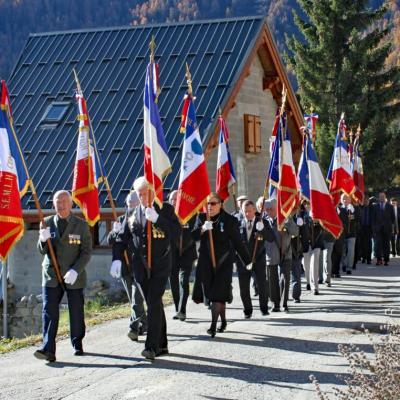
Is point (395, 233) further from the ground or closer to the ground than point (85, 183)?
closer to the ground

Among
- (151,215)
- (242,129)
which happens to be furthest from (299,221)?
(242,129)

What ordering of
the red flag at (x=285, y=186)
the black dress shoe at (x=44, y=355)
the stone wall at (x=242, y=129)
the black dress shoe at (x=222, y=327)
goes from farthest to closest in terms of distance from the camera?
the stone wall at (x=242, y=129) → the red flag at (x=285, y=186) → the black dress shoe at (x=222, y=327) → the black dress shoe at (x=44, y=355)

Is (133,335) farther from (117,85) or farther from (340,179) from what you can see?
(117,85)

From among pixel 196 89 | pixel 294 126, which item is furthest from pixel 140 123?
pixel 294 126

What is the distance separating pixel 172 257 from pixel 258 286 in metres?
2.34

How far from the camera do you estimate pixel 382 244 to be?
23.1 m

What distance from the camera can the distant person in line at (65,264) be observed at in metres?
10.1

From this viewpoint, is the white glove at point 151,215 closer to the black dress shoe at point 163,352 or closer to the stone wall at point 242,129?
the black dress shoe at point 163,352

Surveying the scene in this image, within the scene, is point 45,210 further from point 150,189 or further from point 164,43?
point 150,189

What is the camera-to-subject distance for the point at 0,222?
11.4 m

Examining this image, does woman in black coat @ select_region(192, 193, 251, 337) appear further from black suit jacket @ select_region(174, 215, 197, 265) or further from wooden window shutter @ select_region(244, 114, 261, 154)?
wooden window shutter @ select_region(244, 114, 261, 154)

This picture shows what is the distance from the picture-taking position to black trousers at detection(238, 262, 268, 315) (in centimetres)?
1305

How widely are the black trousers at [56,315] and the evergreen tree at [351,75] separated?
29.0 m

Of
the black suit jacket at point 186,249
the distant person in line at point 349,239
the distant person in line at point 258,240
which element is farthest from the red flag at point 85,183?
the distant person in line at point 349,239
